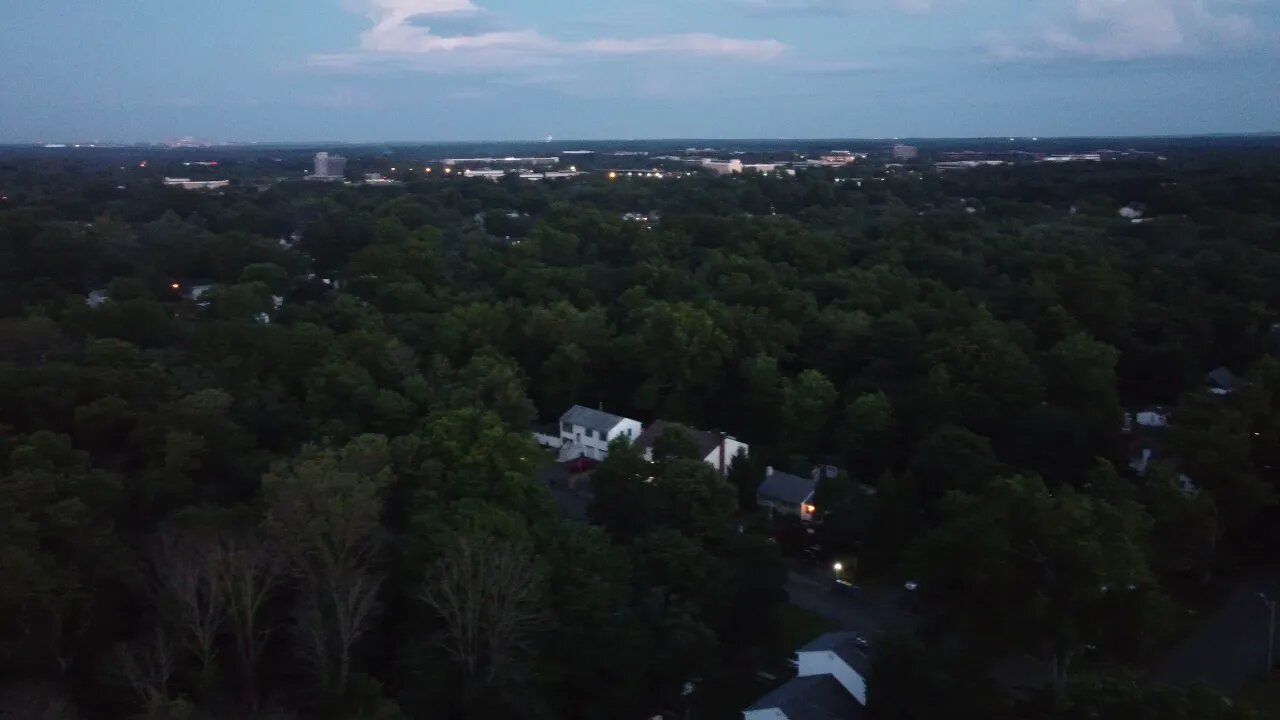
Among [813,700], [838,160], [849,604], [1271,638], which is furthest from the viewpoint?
[838,160]

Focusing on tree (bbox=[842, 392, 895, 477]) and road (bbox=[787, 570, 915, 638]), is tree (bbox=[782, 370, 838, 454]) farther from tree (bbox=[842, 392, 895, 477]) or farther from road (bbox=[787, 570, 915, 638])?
road (bbox=[787, 570, 915, 638])

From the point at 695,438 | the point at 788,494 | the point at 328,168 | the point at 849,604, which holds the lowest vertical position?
the point at 849,604

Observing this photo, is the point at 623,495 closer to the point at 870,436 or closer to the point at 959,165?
the point at 870,436

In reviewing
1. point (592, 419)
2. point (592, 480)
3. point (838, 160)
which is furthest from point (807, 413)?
→ point (838, 160)

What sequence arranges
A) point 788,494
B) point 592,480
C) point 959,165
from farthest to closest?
point 959,165, point 788,494, point 592,480

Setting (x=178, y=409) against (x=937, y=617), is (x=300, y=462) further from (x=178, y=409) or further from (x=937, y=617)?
(x=937, y=617)

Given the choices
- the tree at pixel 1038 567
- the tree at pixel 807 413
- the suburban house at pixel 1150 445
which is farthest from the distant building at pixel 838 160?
the tree at pixel 1038 567

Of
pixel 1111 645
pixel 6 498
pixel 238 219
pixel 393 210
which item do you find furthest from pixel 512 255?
pixel 1111 645

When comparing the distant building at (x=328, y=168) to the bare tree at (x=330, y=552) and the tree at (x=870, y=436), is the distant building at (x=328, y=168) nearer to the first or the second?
the tree at (x=870, y=436)
